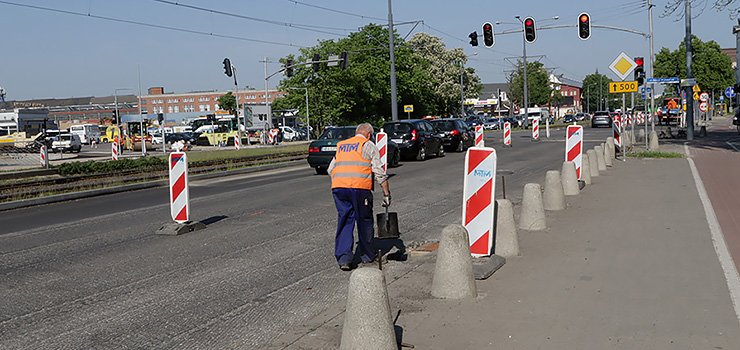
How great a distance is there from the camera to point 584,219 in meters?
10.6

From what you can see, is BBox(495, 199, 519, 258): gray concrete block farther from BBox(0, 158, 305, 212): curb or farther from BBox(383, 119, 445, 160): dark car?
BBox(383, 119, 445, 160): dark car

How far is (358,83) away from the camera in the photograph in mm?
57219

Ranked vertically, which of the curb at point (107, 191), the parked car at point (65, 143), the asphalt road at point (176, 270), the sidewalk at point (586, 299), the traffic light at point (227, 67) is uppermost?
the traffic light at point (227, 67)

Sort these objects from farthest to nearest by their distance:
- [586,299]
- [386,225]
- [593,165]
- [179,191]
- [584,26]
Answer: [584,26] → [593,165] → [179,191] → [386,225] → [586,299]

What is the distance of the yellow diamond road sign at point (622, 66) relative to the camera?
2021 centimetres

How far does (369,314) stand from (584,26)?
2860 cm

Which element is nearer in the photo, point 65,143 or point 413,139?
point 413,139

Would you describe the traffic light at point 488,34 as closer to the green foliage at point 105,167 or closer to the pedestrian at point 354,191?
the green foliage at point 105,167

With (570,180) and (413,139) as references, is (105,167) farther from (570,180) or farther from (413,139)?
(570,180)

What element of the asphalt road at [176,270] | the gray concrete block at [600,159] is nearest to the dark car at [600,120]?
the gray concrete block at [600,159]

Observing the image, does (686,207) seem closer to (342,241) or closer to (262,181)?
(342,241)

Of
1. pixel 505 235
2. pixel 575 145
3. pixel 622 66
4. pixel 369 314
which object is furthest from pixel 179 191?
pixel 622 66

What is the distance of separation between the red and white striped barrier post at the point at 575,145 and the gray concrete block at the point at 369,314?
11.2 meters

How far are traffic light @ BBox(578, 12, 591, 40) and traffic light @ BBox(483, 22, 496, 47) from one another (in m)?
3.85
